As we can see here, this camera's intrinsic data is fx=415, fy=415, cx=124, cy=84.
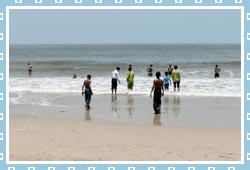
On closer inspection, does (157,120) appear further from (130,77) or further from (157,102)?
(130,77)

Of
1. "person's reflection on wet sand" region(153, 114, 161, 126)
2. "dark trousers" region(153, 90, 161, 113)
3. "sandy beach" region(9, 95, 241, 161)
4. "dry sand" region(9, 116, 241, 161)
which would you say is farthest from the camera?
"dark trousers" region(153, 90, 161, 113)

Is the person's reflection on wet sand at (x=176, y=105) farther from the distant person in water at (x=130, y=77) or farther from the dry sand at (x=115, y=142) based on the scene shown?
the dry sand at (x=115, y=142)

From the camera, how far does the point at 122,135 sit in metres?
10.3

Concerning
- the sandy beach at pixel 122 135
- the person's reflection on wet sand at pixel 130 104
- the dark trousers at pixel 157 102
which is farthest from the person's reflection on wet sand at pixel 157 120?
the person's reflection on wet sand at pixel 130 104

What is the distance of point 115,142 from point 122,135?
34.1 inches

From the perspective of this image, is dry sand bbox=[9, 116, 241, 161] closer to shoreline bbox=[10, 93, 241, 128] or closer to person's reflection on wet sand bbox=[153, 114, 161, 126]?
person's reflection on wet sand bbox=[153, 114, 161, 126]

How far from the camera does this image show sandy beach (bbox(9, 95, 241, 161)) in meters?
8.15

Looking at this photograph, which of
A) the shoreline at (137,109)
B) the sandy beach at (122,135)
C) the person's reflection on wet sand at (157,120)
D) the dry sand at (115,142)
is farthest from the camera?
the shoreline at (137,109)

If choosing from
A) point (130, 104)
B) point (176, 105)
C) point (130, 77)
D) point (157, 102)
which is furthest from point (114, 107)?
point (130, 77)

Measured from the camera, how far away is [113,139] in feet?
32.2

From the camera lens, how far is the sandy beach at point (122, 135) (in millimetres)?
8148

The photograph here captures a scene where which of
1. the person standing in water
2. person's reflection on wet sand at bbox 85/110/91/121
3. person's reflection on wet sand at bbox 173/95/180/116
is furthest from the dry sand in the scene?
the person standing in water

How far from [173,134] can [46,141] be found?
3168 millimetres
